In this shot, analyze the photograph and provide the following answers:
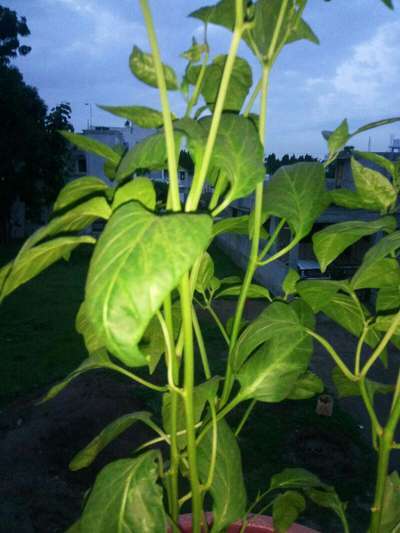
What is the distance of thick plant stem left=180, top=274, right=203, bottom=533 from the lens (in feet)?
1.51

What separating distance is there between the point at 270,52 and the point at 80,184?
0.89ft

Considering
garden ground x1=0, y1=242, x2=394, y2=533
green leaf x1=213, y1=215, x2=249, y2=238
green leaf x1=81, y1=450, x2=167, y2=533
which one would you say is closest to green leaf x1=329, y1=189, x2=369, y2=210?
green leaf x1=213, y1=215, x2=249, y2=238

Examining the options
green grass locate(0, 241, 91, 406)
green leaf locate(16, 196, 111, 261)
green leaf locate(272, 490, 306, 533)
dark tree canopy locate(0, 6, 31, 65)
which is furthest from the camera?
dark tree canopy locate(0, 6, 31, 65)

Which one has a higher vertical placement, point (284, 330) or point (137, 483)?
point (284, 330)

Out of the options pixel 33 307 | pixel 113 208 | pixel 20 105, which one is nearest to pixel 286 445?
pixel 113 208

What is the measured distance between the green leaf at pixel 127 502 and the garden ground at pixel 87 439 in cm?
123

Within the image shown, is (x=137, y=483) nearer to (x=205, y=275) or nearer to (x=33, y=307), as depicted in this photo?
(x=205, y=275)

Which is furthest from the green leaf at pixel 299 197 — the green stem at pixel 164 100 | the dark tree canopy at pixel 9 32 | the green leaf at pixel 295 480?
the dark tree canopy at pixel 9 32

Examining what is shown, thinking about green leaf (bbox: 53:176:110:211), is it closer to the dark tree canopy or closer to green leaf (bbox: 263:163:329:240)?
green leaf (bbox: 263:163:329:240)

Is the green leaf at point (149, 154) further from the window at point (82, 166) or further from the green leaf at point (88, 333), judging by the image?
the window at point (82, 166)

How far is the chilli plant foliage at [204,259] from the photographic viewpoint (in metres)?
0.32

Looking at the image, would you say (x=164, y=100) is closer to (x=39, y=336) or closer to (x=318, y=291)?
(x=318, y=291)

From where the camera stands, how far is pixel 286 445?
261cm

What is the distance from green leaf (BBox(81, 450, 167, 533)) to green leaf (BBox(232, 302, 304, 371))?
0.58 feet
